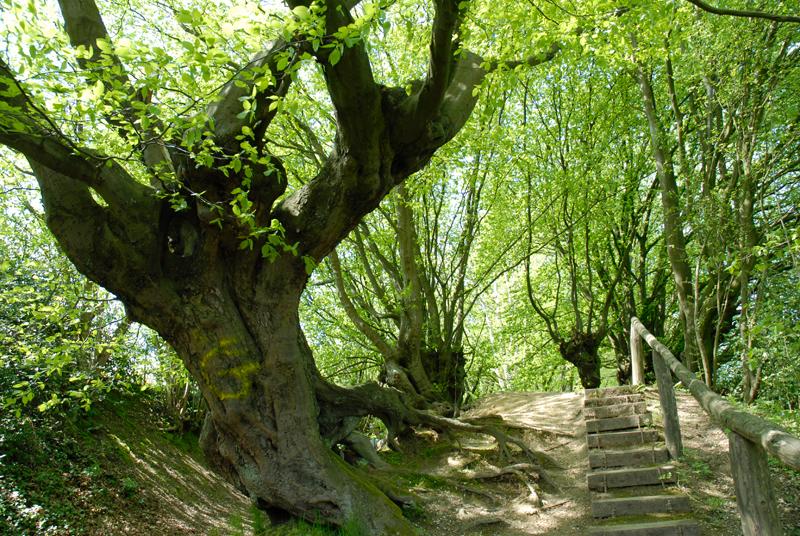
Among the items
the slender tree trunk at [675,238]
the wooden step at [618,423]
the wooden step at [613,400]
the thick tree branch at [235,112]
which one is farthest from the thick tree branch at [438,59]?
the slender tree trunk at [675,238]

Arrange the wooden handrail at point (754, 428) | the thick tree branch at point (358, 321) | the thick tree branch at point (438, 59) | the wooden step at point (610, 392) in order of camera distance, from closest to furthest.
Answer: the wooden handrail at point (754, 428)
the thick tree branch at point (438, 59)
the wooden step at point (610, 392)
the thick tree branch at point (358, 321)

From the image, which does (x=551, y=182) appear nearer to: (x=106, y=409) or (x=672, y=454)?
(x=672, y=454)

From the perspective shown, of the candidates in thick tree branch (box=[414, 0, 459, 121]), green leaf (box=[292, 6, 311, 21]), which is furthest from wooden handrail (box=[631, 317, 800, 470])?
green leaf (box=[292, 6, 311, 21])

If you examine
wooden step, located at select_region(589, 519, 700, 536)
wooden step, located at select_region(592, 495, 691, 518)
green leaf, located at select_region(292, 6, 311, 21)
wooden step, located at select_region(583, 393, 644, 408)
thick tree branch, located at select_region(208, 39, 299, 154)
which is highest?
thick tree branch, located at select_region(208, 39, 299, 154)

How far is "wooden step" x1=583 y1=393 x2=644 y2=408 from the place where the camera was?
793 centimetres

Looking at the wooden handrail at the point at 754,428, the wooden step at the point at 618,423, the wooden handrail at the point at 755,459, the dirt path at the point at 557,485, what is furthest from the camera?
the wooden step at the point at 618,423

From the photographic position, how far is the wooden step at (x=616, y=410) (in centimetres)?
743

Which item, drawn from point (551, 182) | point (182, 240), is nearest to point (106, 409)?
point (182, 240)

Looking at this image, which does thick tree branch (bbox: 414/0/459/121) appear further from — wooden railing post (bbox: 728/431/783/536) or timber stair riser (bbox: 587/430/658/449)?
timber stair riser (bbox: 587/430/658/449)

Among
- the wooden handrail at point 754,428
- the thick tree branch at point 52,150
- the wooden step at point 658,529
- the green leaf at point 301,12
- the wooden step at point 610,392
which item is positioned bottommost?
the wooden step at point 658,529

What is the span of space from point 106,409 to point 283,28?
884 cm

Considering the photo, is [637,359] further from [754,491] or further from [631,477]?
[754,491]

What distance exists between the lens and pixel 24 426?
26.0ft

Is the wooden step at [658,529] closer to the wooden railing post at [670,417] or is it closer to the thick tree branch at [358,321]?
the wooden railing post at [670,417]
